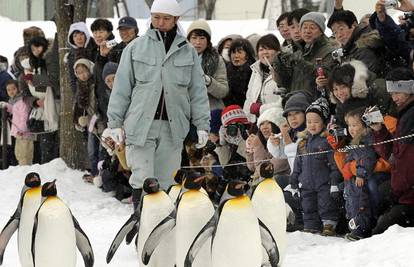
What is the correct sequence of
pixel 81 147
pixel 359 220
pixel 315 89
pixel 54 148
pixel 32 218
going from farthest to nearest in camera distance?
pixel 54 148
pixel 81 147
pixel 315 89
pixel 359 220
pixel 32 218

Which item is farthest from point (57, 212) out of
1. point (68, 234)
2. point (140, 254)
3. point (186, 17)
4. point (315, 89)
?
point (186, 17)

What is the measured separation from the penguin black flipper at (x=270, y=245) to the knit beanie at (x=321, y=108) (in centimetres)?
186

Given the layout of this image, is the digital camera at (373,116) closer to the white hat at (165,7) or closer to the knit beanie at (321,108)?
the knit beanie at (321,108)

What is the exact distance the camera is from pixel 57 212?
5352 millimetres

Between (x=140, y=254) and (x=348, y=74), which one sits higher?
(x=348, y=74)

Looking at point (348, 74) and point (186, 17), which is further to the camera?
point (186, 17)

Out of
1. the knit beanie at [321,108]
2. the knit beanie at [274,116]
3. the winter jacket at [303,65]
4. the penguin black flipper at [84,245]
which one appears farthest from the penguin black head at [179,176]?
the winter jacket at [303,65]

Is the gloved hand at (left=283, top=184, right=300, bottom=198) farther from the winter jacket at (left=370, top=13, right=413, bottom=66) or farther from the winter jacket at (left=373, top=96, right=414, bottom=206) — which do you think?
the winter jacket at (left=370, top=13, right=413, bottom=66)

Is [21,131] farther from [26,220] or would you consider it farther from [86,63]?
[26,220]

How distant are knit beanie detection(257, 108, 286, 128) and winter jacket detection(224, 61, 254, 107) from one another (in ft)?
4.01

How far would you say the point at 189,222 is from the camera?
5.14m

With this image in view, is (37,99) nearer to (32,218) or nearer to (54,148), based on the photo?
(54,148)

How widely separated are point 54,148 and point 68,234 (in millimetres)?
5685

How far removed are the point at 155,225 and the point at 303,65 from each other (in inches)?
97.7
